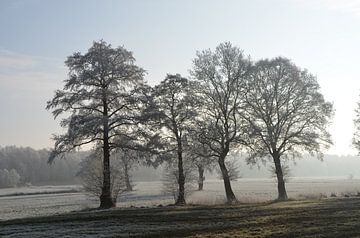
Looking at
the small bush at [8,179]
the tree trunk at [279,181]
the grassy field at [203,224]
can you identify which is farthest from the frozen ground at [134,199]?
the small bush at [8,179]

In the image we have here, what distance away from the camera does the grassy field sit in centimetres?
1983

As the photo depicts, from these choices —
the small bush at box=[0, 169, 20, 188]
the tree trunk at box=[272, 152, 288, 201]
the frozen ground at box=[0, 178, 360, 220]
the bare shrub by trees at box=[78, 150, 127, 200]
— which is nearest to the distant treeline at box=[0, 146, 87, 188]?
the small bush at box=[0, 169, 20, 188]

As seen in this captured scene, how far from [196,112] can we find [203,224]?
18345mm

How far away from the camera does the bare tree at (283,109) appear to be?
142 feet

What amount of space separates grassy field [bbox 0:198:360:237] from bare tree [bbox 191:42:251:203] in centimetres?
1372

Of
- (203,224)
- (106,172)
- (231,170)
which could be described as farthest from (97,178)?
(203,224)

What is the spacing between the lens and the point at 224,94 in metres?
42.6

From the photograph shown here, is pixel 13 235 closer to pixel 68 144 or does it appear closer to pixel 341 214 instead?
pixel 68 144

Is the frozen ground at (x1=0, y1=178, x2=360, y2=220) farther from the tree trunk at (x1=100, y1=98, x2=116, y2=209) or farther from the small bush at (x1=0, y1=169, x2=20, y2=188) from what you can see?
the small bush at (x1=0, y1=169, x2=20, y2=188)

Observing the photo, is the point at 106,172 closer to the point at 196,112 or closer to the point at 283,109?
the point at 196,112

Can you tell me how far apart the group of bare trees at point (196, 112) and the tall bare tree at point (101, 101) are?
3.0 inches

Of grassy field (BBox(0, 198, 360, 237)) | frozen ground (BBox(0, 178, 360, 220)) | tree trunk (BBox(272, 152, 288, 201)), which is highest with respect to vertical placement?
tree trunk (BBox(272, 152, 288, 201))

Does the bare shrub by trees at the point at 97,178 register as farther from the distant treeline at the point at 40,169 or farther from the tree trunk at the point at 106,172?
the distant treeline at the point at 40,169

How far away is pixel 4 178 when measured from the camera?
447 feet
